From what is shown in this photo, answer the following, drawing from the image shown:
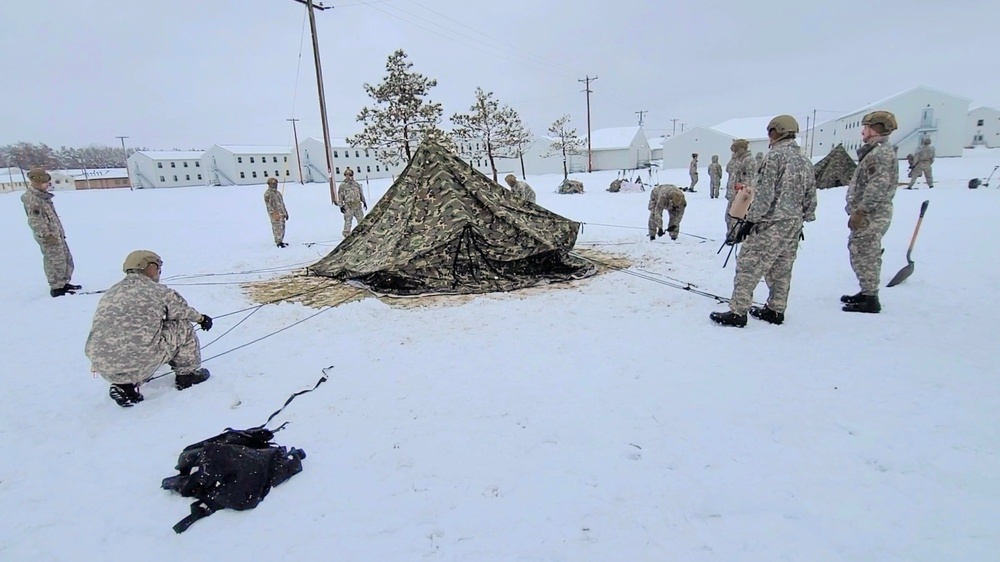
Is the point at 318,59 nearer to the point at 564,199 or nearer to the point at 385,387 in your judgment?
the point at 564,199

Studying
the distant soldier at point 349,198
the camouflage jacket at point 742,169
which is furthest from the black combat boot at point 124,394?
the camouflage jacket at point 742,169

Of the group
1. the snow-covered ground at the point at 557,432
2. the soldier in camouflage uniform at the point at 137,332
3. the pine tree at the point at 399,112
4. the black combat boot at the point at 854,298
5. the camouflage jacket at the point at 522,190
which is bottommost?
the snow-covered ground at the point at 557,432

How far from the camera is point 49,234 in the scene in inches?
265

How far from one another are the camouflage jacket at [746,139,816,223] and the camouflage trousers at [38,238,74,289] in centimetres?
937

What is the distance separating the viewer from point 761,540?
82.5 inches

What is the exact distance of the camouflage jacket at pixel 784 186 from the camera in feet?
14.3

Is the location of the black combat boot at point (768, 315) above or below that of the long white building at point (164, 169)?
below

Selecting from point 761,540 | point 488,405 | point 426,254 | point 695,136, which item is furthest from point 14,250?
point 695,136

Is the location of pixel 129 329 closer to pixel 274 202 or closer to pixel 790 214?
pixel 790 214

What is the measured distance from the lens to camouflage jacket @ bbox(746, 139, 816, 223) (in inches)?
172

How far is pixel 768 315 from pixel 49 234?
9504mm

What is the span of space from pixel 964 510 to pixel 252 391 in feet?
14.8

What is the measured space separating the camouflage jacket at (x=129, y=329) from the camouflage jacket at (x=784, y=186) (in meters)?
5.35

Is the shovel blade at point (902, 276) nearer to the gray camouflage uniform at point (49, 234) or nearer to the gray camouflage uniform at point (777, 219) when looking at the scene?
the gray camouflage uniform at point (777, 219)
